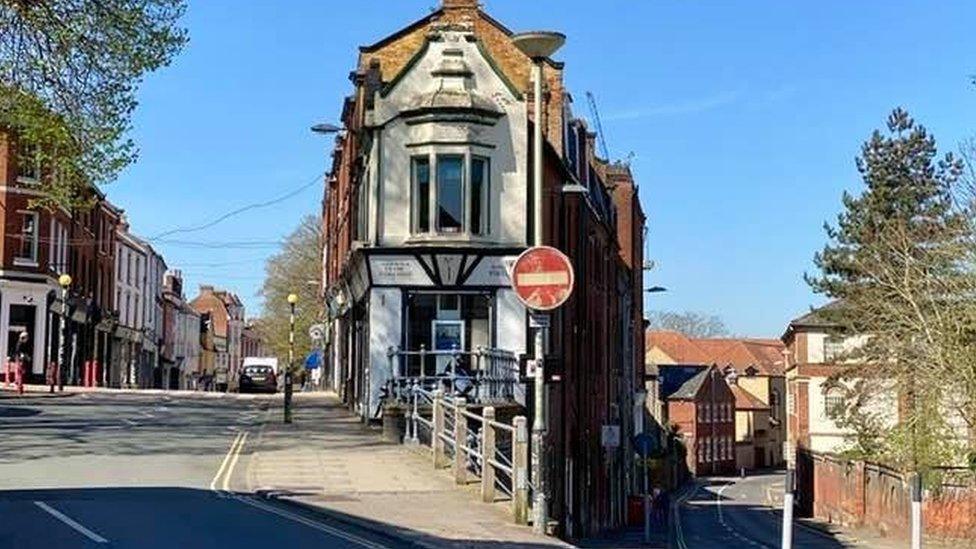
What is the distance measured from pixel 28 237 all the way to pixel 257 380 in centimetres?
1263

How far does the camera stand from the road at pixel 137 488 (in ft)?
45.2

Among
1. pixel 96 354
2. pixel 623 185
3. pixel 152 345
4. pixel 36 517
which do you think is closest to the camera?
pixel 36 517

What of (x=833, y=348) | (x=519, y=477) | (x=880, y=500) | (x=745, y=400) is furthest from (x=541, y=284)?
(x=745, y=400)

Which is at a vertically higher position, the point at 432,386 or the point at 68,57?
the point at 68,57

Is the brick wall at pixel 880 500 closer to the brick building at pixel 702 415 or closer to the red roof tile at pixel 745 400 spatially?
the brick building at pixel 702 415

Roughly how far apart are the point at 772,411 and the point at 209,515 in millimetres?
107683

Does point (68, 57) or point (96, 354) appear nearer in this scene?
point (68, 57)

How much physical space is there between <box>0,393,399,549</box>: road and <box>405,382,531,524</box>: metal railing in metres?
2.38

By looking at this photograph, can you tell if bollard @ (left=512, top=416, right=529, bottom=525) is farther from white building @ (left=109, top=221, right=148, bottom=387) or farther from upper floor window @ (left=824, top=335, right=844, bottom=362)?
white building @ (left=109, top=221, right=148, bottom=387)

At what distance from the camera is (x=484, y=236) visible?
30.5 metres

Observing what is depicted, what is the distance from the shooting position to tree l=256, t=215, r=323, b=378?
82.4 meters

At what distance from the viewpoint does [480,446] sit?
19031 mm

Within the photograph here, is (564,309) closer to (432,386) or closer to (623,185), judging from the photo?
(432,386)

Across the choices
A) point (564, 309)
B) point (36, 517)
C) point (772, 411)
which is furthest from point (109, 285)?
point (772, 411)
